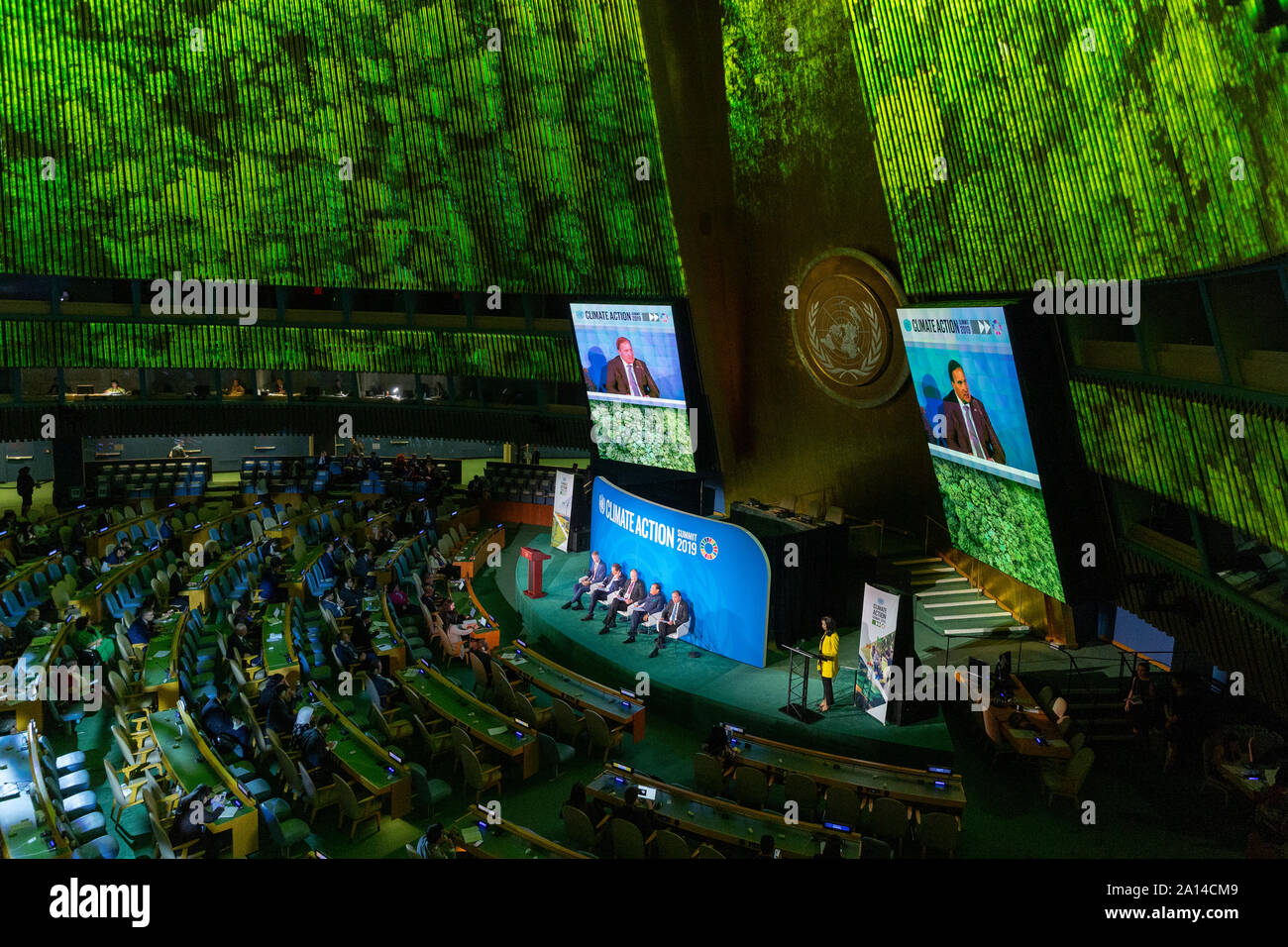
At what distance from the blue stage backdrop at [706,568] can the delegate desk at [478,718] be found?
348 cm

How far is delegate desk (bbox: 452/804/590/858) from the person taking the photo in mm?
7879

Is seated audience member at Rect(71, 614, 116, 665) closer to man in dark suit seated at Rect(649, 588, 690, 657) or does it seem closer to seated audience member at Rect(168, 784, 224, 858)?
seated audience member at Rect(168, 784, 224, 858)

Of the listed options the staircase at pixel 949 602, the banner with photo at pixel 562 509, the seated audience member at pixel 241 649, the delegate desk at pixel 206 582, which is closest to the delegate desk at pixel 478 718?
the seated audience member at pixel 241 649

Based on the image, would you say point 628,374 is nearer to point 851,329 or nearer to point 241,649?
point 851,329

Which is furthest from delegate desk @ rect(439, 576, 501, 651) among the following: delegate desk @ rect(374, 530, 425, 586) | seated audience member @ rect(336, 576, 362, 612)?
seated audience member @ rect(336, 576, 362, 612)

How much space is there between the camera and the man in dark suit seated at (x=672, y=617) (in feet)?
45.5

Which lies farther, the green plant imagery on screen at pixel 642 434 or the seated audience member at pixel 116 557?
the green plant imagery on screen at pixel 642 434

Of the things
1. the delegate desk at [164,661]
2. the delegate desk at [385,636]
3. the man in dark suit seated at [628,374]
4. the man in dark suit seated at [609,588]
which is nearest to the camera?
the delegate desk at [164,661]

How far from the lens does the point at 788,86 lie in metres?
15.4

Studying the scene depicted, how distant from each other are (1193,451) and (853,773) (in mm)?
4533

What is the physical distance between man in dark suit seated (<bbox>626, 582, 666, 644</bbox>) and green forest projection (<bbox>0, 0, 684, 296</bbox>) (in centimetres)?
601

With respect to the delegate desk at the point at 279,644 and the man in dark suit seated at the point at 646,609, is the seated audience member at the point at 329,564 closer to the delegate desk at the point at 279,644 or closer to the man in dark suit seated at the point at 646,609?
the delegate desk at the point at 279,644

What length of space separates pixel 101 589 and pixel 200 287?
24.0ft
